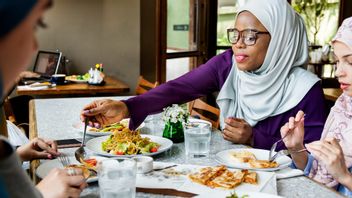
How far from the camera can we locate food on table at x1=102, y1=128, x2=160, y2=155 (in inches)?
52.2

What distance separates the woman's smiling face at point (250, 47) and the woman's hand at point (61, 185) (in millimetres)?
1044

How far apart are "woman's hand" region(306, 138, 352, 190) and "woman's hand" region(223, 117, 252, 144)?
35 cm

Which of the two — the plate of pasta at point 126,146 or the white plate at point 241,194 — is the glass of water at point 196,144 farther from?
the white plate at point 241,194

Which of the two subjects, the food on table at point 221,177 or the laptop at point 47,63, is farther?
the laptop at point 47,63

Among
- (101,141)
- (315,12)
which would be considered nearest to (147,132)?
(101,141)

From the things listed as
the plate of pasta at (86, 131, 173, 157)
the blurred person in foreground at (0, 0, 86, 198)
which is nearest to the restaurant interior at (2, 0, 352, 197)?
the plate of pasta at (86, 131, 173, 157)

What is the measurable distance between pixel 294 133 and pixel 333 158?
191 mm

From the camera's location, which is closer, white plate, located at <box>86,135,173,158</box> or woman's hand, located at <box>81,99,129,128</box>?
white plate, located at <box>86,135,173,158</box>

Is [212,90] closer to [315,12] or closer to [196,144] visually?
[196,144]

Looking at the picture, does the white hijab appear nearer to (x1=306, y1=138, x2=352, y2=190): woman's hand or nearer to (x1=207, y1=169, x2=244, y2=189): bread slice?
(x1=306, y1=138, x2=352, y2=190): woman's hand

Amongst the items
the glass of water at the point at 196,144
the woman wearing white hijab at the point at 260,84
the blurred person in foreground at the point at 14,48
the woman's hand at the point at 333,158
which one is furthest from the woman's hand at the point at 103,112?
the blurred person in foreground at the point at 14,48

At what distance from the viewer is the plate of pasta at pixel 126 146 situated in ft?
4.33

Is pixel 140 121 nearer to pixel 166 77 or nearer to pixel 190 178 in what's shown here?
pixel 190 178

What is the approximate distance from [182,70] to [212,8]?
0.87 metres
